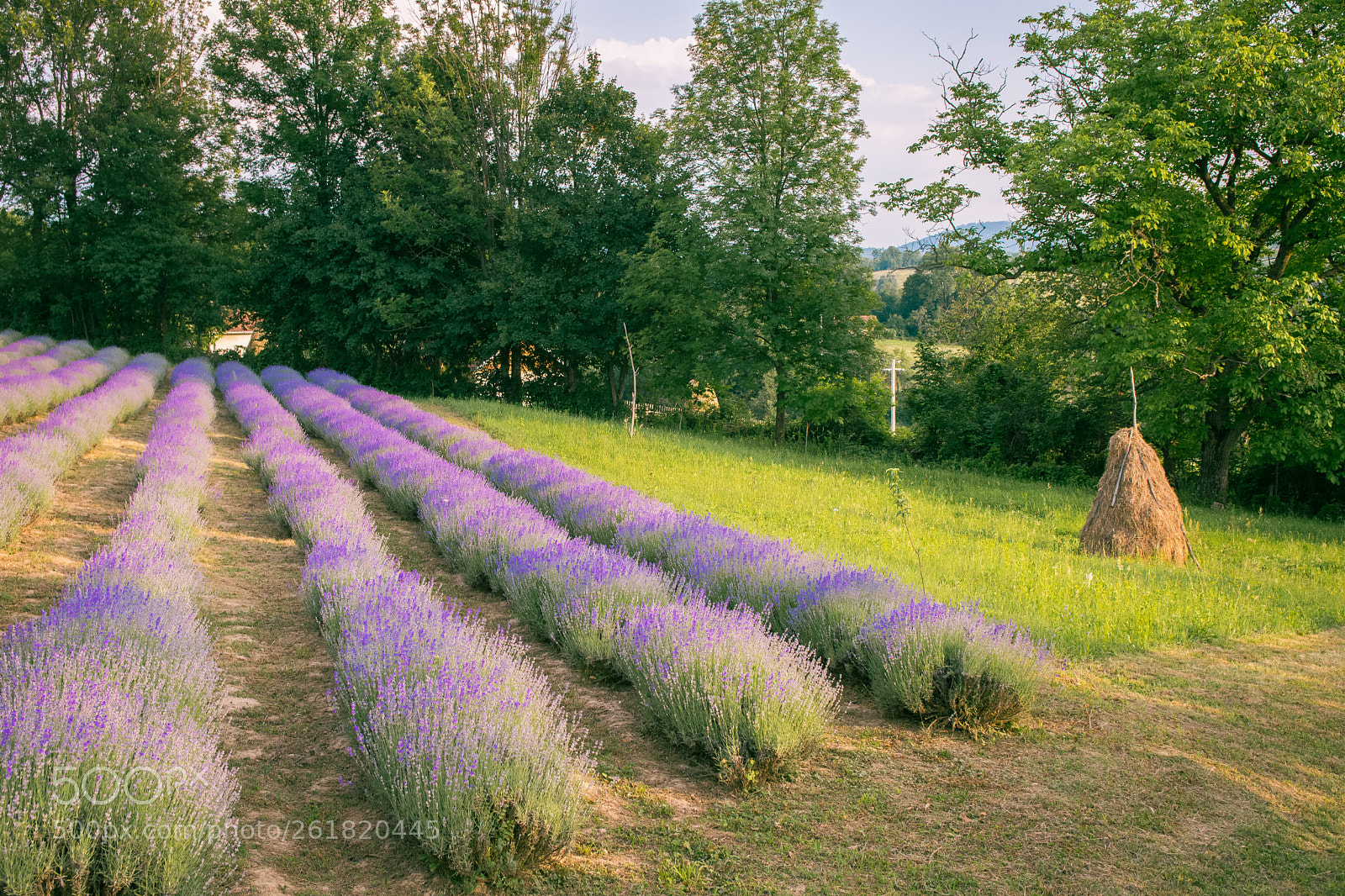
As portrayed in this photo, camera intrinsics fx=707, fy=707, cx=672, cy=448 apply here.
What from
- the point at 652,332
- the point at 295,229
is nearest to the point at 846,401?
the point at 652,332

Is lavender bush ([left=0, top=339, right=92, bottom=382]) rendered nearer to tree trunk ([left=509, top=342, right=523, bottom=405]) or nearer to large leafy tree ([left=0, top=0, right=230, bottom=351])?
large leafy tree ([left=0, top=0, right=230, bottom=351])

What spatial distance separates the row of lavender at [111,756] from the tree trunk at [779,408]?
52.3 feet

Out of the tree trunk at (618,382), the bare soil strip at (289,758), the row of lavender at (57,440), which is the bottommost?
the bare soil strip at (289,758)

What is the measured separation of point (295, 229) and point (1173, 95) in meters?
26.5

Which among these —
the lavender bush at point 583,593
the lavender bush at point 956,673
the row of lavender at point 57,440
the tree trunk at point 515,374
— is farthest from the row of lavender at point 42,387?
the lavender bush at point 956,673

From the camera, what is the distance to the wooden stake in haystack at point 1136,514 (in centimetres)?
709

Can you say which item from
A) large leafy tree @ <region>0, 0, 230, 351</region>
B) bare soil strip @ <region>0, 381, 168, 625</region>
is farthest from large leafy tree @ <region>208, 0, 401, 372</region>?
bare soil strip @ <region>0, 381, 168, 625</region>

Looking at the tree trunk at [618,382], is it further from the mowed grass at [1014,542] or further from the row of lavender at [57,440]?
the row of lavender at [57,440]

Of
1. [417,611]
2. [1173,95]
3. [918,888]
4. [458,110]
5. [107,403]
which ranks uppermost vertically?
[458,110]

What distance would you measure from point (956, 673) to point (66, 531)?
6970 mm

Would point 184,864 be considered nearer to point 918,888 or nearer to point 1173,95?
point 918,888

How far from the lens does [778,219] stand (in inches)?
685

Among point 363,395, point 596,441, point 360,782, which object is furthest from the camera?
point 363,395

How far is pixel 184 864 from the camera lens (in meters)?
2.06
